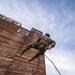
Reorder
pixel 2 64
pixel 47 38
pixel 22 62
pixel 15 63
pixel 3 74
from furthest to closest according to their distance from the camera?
pixel 47 38, pixel 22 62, pixel 15 63, pixel 2 64, pixel 3 74

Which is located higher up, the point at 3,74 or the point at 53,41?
the point at 53,41

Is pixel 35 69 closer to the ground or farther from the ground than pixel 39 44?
closer to the ground

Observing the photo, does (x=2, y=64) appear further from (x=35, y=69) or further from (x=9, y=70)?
(x=35, y=69)

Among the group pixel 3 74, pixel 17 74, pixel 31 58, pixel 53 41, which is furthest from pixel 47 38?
pixel 3 74

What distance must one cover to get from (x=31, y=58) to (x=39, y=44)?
1339 mm

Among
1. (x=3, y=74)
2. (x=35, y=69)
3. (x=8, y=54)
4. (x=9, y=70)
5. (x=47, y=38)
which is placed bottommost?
(x=3, y=74)

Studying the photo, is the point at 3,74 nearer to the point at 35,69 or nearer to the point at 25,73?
the point at 25,73

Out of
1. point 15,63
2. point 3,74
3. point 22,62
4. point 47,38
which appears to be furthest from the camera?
point 47,38

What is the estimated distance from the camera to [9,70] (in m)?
6.01

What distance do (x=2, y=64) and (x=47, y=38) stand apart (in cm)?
331

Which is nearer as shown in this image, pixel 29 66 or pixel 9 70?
pixel 9 70

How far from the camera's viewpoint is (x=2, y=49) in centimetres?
729

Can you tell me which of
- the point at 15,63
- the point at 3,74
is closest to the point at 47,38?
the point at 15,63

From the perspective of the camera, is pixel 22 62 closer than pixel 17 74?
No
